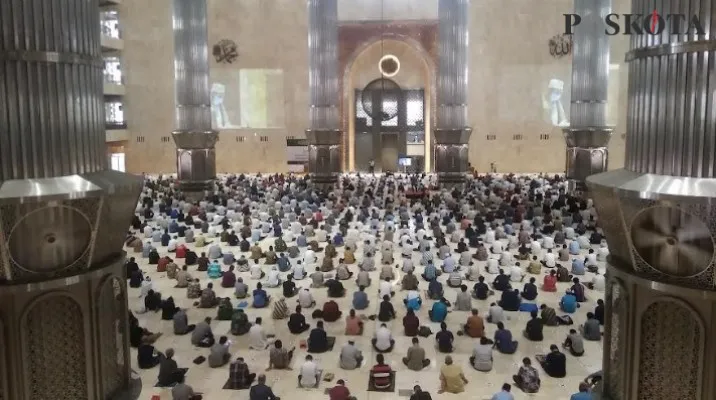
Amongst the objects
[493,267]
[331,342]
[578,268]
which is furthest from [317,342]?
[578,268]

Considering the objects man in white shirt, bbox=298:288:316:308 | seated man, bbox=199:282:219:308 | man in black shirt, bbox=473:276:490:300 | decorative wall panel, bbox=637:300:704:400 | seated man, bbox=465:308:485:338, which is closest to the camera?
decorative wall panel, bbox=637:300:704:400

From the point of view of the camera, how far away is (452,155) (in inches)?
969

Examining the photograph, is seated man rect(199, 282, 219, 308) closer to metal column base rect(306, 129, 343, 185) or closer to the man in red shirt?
the man in red shirt

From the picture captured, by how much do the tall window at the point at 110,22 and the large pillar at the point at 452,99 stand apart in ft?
51.7

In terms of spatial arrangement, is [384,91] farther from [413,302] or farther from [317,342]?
[317,342]

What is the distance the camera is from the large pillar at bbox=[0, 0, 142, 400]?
4.75m

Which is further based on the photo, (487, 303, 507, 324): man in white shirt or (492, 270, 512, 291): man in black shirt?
(492, 270, 512, 291): man in black shirt

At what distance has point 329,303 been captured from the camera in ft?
31.7

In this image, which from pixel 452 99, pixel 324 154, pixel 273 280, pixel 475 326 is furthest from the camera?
pixel 452 99

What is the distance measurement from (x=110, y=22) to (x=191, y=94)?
42.6 feet

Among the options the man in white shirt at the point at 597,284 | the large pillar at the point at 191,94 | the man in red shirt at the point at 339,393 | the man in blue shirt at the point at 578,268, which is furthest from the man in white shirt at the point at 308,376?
the large pillar at the point at 191,94

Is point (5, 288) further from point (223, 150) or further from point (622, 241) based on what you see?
point (223, 150)

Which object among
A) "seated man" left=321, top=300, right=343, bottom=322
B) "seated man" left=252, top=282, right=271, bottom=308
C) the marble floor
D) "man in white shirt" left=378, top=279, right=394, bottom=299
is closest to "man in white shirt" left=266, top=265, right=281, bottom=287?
the marble floor

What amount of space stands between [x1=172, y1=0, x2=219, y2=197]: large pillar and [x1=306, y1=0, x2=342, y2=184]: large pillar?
179 inches
